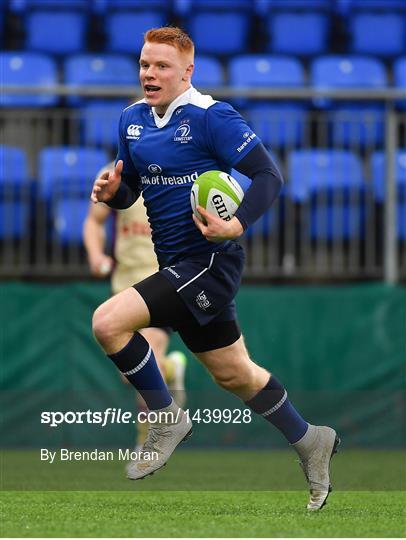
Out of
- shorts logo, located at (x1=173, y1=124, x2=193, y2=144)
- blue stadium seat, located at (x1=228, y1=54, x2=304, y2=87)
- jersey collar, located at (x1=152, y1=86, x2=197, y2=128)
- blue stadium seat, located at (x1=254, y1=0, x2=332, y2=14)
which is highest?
jersey collar, located at (x1=152, y1=86, x2=197, y2=128)

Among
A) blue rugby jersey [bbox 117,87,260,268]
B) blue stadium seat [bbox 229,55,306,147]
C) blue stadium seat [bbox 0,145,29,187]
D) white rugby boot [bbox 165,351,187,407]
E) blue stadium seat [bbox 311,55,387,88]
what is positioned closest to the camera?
blue rugby jersey [bbox 117,87,260,268]

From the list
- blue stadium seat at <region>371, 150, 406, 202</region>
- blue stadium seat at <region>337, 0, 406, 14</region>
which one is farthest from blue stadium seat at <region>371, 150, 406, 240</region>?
blue stadium seat at <region>337, 0, 406, 14</region>

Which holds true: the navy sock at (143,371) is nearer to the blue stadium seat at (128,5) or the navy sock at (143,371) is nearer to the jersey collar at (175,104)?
the jersey collar at (175,104)

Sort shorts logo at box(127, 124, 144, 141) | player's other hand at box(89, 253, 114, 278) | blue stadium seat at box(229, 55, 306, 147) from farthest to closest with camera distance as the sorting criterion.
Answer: blue stadium seat at box(229, 55, 306, 147) → player's other hand at box(89, 253, 114, 278) → shorts logo at box(127, 124, 144, 141)

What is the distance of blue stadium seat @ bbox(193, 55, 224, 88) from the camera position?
1226 cm

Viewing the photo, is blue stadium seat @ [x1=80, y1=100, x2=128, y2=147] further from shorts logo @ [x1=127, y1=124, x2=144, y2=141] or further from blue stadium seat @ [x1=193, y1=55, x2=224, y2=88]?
shorts logo @ [x1=127, y1=124, x2=144, y2=141]

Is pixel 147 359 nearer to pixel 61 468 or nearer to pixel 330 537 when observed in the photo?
pixel 330 537

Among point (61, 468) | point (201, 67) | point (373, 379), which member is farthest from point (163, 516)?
point (201, 67)

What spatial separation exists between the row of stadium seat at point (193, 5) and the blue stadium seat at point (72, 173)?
10.6 feet

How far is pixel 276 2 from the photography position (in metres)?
13.6

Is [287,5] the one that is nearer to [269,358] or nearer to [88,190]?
[88,190]

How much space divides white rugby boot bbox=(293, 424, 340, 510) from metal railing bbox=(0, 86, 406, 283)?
4.56 meters

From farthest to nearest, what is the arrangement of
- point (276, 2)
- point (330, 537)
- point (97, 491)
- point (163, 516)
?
point (276, 2), point (97, 491), point (163, 516), point (330, 537)

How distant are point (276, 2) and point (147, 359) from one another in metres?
8.35
